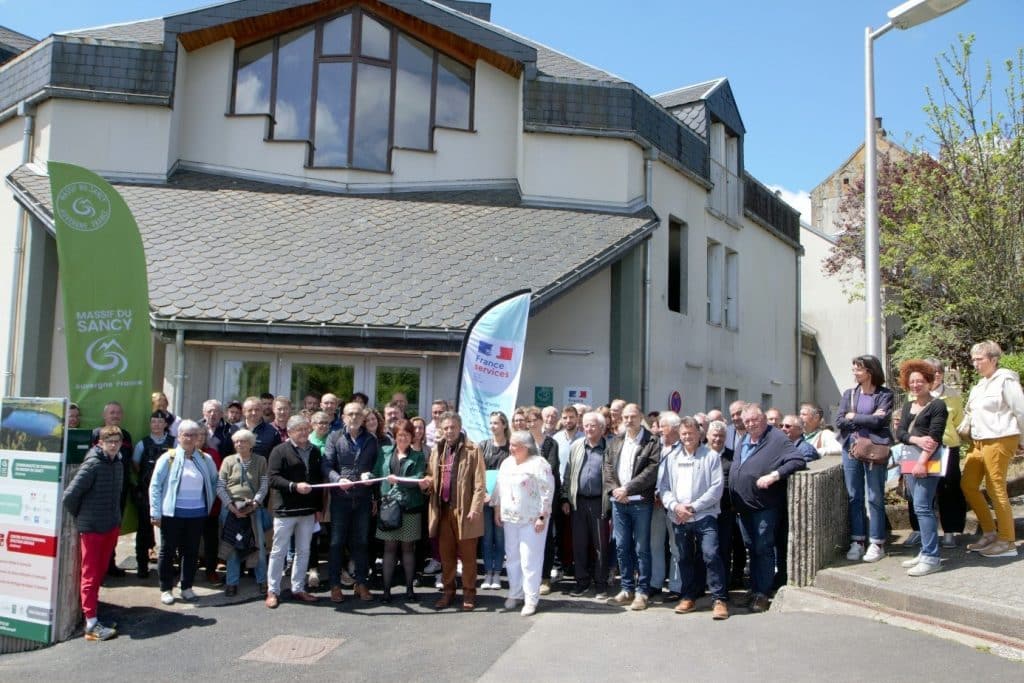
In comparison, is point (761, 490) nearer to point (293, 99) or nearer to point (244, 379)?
point (244, 379)

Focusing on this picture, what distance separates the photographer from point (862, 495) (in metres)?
8.54

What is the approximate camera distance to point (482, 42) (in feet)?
52.6

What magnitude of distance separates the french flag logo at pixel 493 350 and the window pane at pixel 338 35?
865 centimetres

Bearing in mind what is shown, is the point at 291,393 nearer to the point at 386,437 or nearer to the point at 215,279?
the point at 215,279

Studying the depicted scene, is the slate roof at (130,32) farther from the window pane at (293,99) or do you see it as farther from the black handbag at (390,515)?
the black handbag at (390,515)

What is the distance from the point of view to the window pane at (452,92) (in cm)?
1670

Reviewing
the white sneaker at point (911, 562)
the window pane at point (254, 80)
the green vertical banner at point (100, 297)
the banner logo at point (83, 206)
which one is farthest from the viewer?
the window pane at point (254, 80)

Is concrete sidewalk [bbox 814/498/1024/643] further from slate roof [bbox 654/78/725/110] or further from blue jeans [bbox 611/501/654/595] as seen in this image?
slate roof [bbox 654/78/725/110]

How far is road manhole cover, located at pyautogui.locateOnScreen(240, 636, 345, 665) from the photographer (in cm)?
706

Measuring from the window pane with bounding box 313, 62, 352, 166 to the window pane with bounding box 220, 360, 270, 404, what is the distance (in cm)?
476

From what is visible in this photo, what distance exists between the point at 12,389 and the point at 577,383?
8.74 metres

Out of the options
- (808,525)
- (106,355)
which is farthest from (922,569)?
(106,355)

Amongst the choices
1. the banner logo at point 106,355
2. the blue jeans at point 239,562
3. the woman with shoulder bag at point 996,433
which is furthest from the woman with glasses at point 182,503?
the woman with shoulder bag at point 996,433

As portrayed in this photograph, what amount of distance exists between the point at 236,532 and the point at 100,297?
2926 millimetres
